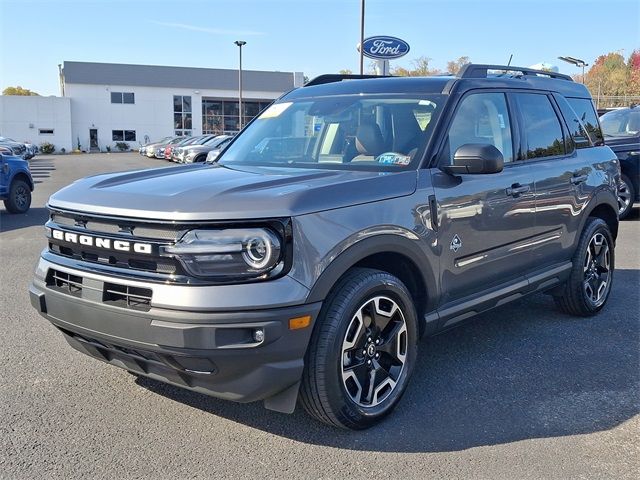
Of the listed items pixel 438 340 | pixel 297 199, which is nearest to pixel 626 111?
pixel 438 340

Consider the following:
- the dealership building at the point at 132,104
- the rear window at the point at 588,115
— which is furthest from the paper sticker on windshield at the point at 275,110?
the dealership building at the point at 132,104

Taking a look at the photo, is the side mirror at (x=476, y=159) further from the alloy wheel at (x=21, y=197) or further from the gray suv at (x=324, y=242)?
the alloy wheel at (x=21, y=197)

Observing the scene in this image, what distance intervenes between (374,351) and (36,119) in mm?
61358

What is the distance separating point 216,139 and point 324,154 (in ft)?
86.9

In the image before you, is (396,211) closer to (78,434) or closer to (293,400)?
(293,400)

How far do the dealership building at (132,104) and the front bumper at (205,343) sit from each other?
55.7 metres

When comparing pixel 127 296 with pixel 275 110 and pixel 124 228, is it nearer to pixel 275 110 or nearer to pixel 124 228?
pixel 124 228

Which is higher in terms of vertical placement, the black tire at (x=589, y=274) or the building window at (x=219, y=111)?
the building window at (x=219, y=111)

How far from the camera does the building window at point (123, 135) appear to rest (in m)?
60.2

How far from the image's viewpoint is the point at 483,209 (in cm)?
401

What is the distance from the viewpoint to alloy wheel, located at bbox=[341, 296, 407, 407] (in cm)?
331

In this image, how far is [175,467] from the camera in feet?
9.80

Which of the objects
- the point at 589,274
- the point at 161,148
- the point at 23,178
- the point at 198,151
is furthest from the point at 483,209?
the point at 161,148

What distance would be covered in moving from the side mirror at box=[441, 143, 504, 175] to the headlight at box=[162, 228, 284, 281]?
4.59 ft
